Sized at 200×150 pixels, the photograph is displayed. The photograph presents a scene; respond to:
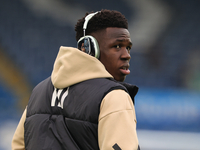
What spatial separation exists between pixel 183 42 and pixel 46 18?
96.1 inches

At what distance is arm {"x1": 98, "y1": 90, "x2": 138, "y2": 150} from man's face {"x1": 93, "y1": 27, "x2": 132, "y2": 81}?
0.23 meters

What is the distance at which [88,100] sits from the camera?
27.3 inches

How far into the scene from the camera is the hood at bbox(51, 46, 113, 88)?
0.76 meters

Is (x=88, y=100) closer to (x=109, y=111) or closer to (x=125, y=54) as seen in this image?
(x=109, y=111)

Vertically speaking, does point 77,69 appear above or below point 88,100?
above

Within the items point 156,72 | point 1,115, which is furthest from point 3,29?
point 156,72

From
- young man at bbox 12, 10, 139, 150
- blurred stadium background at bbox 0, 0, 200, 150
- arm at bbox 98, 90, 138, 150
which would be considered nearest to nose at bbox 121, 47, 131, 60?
young man at bbox 12, 10, 139, 150

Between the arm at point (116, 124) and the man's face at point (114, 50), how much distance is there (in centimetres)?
23

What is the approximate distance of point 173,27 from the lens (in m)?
4.43

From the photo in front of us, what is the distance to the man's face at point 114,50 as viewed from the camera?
88 cm

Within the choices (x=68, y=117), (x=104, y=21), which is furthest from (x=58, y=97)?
(x=104, y=21)

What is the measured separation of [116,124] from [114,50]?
324 mm

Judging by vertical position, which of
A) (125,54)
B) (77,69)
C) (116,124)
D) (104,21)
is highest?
(104,21)

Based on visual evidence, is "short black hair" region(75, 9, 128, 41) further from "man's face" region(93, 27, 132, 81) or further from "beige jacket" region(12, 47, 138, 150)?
"beige jacket" region(12, 47, 138, 150)
